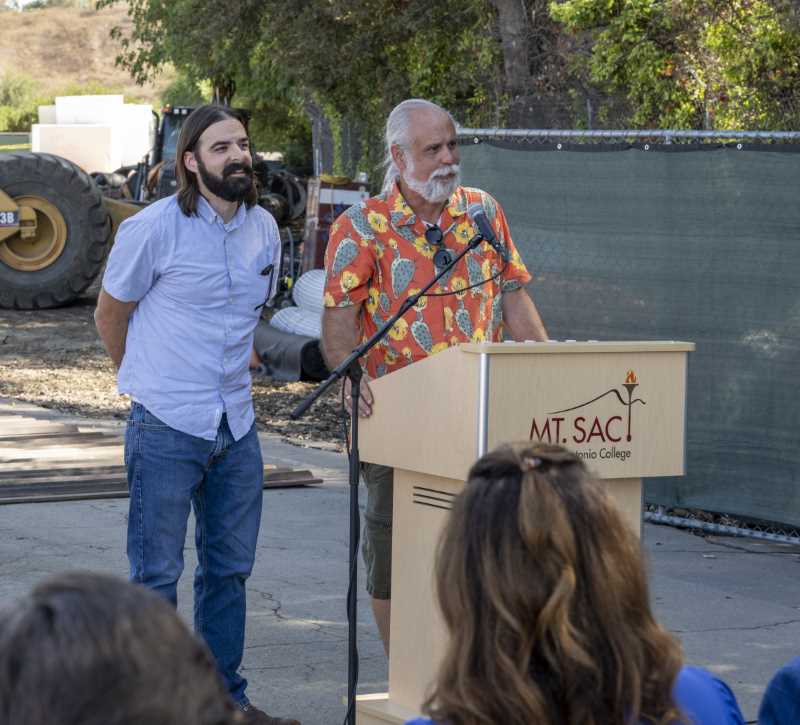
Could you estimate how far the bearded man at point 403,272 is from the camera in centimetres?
446

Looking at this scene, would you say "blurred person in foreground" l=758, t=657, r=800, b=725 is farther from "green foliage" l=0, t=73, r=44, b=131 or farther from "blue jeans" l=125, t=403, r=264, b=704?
"green foliage" l=0, t=73, r=44, b=131

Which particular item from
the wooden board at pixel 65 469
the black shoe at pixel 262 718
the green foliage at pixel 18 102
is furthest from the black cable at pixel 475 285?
the green foliage at pixel 18 102

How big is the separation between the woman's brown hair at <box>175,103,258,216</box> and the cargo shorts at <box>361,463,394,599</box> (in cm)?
98

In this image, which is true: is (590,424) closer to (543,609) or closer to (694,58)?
(543,609)

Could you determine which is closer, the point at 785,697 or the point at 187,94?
the point at 785,697

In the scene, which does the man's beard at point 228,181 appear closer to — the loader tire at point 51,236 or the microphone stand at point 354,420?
the microphone stand at point 354,420

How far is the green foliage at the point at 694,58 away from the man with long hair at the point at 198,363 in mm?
8833

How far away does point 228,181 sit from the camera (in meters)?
4.31

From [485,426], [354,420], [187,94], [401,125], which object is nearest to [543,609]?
[485,426]

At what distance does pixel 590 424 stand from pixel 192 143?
5.16 feet

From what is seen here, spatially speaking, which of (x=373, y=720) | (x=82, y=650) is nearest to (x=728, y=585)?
(x=373, y=720)

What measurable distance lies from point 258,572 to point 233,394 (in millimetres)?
2369

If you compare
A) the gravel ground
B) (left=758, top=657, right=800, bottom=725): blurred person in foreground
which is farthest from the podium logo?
the gravel ground

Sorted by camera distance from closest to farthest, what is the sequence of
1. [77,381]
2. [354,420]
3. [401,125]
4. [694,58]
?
1. [354,420]
2. [401,125]
3. [77,381]
4. [694,58]
